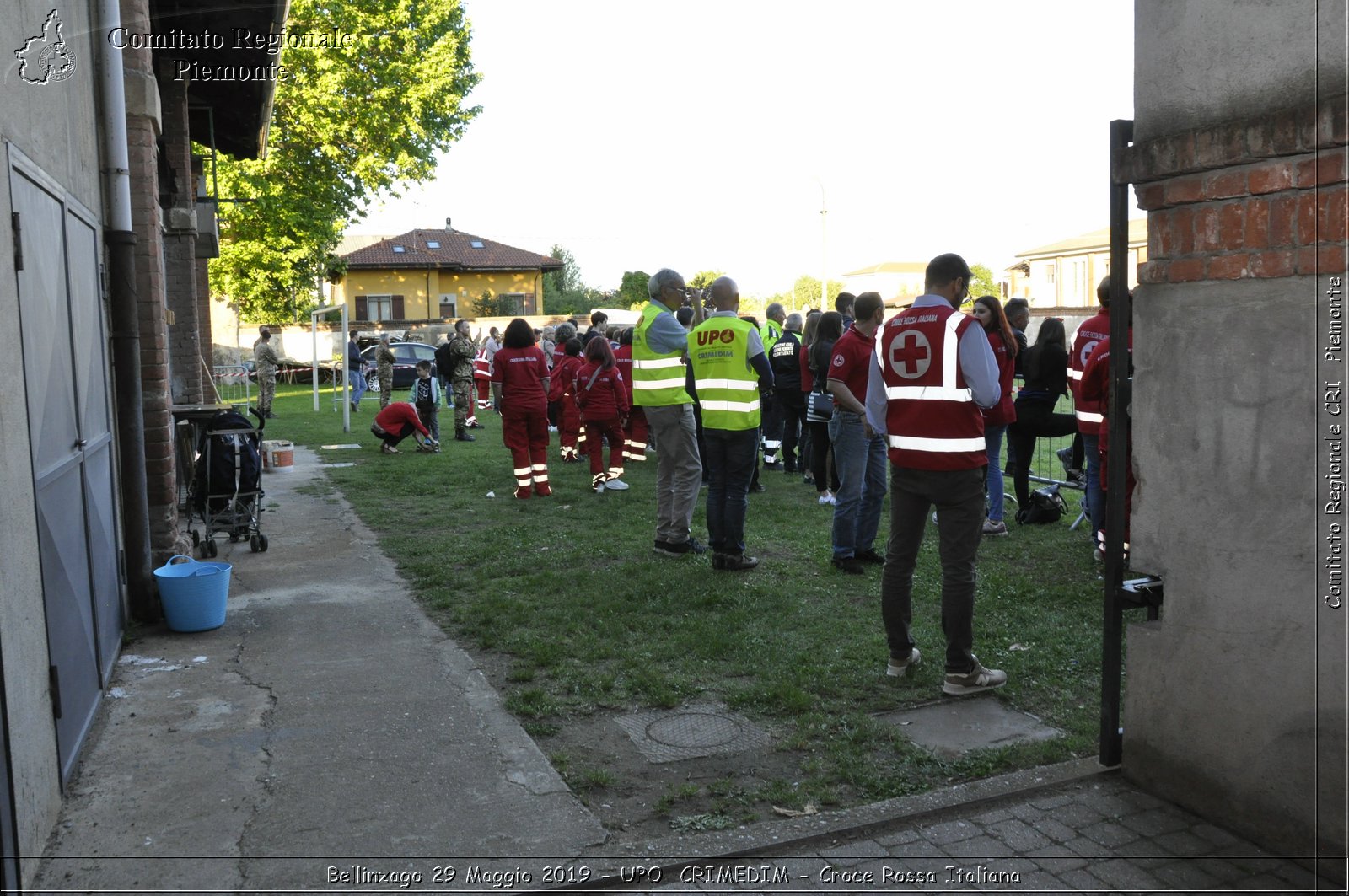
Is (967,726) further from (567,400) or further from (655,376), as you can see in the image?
(567,400)

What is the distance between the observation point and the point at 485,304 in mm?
59281

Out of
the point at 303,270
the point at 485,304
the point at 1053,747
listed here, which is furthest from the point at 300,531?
the point at 485,304

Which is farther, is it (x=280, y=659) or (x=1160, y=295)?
(x=280, y=659)

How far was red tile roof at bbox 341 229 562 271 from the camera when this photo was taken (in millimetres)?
59062

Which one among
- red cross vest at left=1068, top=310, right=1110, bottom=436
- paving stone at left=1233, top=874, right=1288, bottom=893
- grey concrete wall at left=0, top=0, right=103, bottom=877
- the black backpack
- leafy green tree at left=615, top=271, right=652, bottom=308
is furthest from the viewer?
leafy green tree at left=615, top=271, right=652, bottom=308

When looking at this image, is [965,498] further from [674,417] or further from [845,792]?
[674,417]

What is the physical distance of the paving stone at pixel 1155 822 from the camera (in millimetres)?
3665

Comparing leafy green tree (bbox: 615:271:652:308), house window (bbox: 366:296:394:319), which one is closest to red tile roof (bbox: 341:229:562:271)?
house window (bbox: 366:296:394:319)

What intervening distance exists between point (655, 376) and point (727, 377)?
898 mm

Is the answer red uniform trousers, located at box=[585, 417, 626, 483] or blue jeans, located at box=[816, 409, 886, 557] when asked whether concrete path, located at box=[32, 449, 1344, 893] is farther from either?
red uniform trousers, located at box=[585, 417, 626, 483]

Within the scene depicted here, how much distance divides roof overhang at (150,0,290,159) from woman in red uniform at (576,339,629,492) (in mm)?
4693

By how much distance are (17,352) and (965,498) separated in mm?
4093

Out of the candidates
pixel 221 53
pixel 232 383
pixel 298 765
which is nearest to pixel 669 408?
pixel 298 765

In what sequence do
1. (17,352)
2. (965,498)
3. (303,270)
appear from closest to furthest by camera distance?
1. (17,352)
2. (965,498)
3. (303,270)
